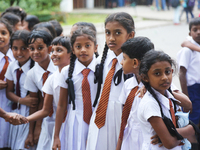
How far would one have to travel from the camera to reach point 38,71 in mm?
2932

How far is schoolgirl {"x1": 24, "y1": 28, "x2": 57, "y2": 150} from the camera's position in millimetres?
2906

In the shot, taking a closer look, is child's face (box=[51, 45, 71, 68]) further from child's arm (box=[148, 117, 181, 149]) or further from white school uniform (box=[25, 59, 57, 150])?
child's arm (box=[148, 117, 181, 149])

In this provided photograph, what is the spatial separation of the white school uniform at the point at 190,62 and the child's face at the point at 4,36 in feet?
6.96

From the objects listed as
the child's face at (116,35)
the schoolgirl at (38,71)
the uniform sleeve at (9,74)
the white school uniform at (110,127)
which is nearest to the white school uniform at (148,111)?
the white school uniform at (110,127)

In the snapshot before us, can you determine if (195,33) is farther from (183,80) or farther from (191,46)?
(183,80)

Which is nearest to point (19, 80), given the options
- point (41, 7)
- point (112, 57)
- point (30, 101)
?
point (30, 101)

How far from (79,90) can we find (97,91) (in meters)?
0.17

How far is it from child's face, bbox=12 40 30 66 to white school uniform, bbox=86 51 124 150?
1.13 meters

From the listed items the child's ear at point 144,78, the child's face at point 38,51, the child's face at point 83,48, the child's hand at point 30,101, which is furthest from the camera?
the child's hand at point 30,101

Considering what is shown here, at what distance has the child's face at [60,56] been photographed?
2.75 meters

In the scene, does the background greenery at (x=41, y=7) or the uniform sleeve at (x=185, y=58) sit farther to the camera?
the background greenery at (x=41, y=7)

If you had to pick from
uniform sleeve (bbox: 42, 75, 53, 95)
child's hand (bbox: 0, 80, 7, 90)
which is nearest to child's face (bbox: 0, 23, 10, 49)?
child's hand (bbox: 0, 80, 7, 90)

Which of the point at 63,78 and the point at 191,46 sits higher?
the point at 191,46

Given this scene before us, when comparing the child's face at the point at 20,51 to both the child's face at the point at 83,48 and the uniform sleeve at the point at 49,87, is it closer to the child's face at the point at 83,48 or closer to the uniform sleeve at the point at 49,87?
the uniform sleeve at the point at 49,87
